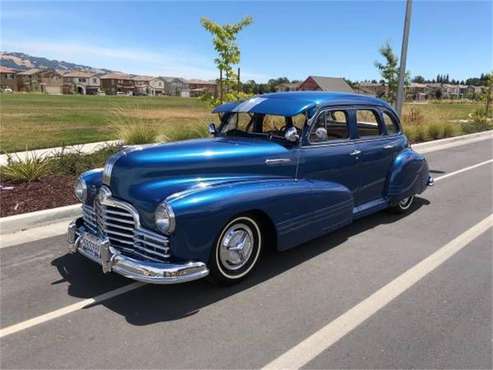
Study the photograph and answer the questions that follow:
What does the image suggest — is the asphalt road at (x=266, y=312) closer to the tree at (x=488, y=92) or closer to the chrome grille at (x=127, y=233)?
the chrome grille at (x=127, y=233)

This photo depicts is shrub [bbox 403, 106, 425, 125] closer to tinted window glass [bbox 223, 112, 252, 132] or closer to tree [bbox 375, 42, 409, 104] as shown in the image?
tree [bbox 375, 42, 409, 104]

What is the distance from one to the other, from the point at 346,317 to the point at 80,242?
248 centimetres

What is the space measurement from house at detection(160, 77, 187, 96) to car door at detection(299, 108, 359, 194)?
158 metres

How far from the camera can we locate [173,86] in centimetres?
17212

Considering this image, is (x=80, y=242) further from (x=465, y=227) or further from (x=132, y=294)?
(x=465, y=227)

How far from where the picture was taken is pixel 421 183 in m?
6.69

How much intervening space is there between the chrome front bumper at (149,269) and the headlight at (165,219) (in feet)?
0.96

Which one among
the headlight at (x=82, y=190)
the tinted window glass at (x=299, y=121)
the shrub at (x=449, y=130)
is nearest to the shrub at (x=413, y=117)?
the shrub at (x=449, y=130)

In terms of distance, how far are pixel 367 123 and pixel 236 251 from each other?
2877 mm

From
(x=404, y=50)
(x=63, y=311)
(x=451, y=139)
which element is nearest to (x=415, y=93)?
(x=451, y=139)

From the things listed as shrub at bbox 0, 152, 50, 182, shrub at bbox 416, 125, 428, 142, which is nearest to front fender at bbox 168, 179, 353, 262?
shrub at bbox 0, 152, 50, 182

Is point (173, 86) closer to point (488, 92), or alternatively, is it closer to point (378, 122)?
point (488, 92)

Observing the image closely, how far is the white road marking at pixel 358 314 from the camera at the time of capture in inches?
122

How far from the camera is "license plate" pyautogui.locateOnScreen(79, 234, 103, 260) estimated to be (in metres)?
3.83
